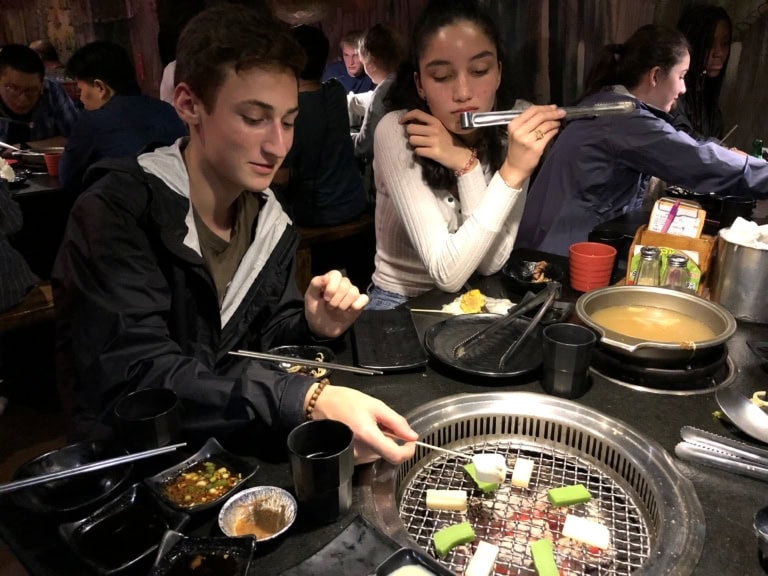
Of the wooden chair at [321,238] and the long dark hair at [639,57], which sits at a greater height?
the long dark hair at [639,57]

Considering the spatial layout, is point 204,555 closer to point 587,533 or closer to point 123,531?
point 123,531

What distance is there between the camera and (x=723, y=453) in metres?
1.19

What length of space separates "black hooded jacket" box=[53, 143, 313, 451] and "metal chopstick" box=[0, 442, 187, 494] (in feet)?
0.55

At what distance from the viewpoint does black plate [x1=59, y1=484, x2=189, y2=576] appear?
36.6 inches

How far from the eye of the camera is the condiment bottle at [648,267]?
1916 mm

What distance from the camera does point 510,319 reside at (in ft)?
5.71

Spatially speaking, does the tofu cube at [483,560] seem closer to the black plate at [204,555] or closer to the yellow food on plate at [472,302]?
the black plate at [204,555]

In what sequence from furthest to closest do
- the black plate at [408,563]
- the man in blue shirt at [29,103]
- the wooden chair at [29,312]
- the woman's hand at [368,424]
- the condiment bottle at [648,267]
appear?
1. the man in blue shirt at [29,103]
2. the wooden chair at [29,312]
3. the condiment bottle at [648,267]
4. the woman's hand at [368,424]
5. the black plate at [408,563]

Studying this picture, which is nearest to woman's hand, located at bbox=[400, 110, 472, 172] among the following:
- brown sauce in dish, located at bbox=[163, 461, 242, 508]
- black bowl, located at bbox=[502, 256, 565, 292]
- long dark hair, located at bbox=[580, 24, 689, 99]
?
black bowl, located at bbox=[502, 256, 565, 292]

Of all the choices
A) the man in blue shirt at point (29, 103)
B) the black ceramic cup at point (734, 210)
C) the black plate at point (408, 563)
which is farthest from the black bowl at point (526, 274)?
the man in blue shirt at point (29, 103)

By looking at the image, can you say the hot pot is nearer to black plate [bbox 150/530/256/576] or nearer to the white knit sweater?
the white knit sweater

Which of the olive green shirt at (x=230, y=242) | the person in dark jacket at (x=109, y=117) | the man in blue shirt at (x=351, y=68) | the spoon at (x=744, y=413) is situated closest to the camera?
the spoon at (x=744, y=413)

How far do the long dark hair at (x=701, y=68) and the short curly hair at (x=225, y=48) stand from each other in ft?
12.9

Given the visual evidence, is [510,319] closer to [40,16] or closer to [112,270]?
[112,270]
